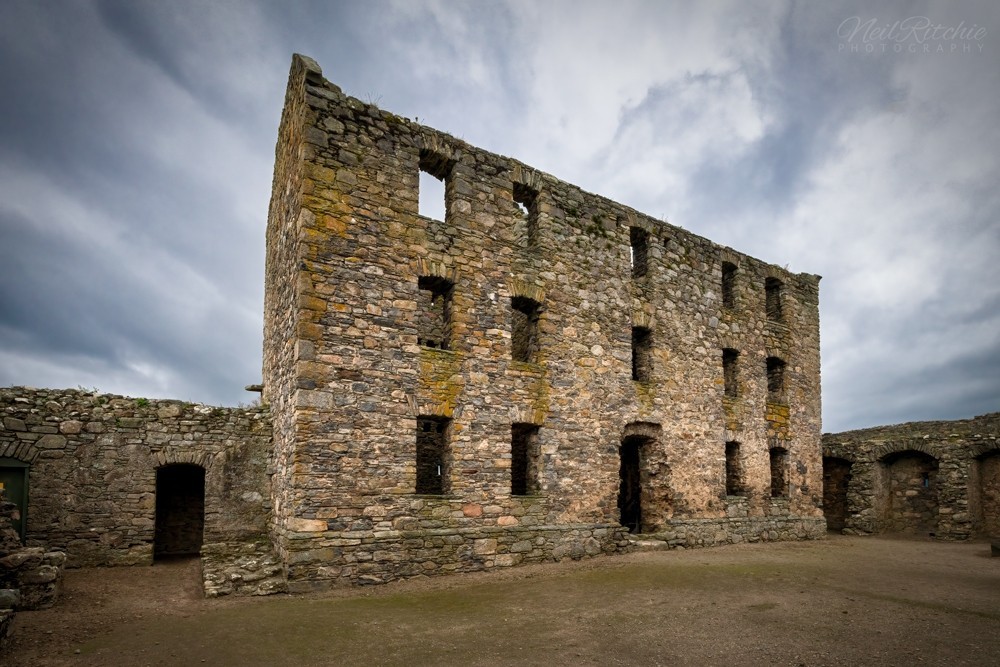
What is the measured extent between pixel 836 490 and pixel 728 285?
9.53 metres

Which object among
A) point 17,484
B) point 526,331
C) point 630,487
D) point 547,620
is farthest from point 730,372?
point 17,484

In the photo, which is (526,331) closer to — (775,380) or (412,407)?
(412,407)

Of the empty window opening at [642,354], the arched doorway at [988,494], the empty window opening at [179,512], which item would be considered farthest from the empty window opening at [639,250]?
the arched doorway at [988,494]

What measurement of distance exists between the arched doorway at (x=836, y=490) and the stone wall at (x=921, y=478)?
4cm

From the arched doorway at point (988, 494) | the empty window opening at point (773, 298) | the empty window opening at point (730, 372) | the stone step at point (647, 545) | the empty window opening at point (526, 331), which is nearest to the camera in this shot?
the empty window opening at point (526, 331)

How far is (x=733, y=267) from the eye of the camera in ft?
54.0

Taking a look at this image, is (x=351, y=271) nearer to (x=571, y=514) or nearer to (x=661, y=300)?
(x=571, y=514)

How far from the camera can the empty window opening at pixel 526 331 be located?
39.8 feet

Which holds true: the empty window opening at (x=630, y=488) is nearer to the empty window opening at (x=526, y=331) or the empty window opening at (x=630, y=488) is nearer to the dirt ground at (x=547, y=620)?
the empty window opening at (x=526, y=331)

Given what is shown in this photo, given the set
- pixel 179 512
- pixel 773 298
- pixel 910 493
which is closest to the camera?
pixel 179 512

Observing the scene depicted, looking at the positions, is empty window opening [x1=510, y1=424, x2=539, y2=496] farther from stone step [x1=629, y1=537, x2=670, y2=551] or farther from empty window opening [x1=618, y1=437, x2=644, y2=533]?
empty window opening [x1=618, y1=437, x2=644, y2=533]

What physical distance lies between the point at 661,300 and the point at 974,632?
874cm

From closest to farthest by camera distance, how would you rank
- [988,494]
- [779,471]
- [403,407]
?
[403,407], [779,471], [988,494]

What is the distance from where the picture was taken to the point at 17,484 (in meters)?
9.94
